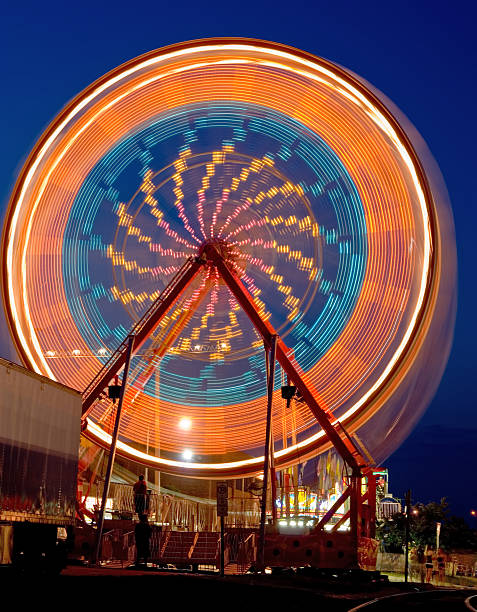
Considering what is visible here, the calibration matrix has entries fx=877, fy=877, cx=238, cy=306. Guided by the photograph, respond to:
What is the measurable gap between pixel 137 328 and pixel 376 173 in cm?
823

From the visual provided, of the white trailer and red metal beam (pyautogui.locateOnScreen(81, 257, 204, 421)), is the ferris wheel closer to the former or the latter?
red metal beam (pyautogui.locateOnScreen(81, 257, 204, 421))

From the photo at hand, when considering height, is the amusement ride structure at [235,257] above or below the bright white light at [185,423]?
above

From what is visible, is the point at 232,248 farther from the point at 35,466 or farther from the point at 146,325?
the point at 35,466

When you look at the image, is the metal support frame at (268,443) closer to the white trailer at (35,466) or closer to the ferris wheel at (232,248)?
the ferris wheel at (232,248)

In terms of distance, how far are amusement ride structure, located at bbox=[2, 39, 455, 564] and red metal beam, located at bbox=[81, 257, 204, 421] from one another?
0.06 m

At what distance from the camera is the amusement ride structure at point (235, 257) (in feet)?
80.3

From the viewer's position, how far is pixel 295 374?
2450 cm

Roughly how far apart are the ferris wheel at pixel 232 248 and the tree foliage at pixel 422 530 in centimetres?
5383

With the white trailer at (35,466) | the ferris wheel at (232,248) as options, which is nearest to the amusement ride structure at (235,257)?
the ferris wheel at (232,248)

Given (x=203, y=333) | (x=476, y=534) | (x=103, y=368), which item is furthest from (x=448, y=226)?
(x=476, y=534)

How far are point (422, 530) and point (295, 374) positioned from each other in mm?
67348

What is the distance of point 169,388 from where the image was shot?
Answer: 2617 cm

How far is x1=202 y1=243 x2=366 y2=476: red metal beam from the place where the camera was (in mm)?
24172

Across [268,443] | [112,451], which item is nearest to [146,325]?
[112,451]
